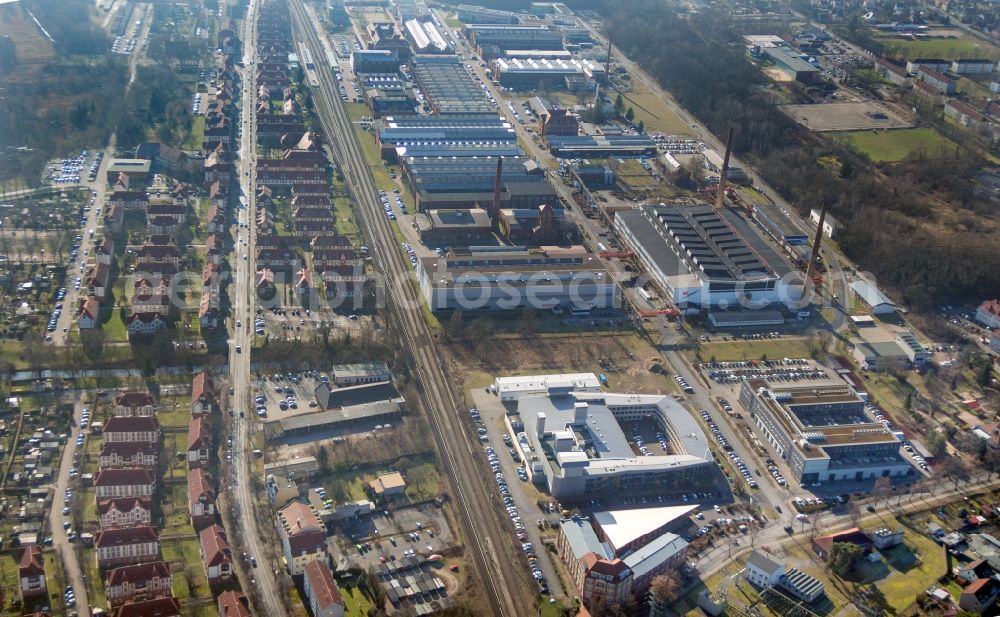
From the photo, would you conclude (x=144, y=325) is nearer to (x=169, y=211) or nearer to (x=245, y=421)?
(x=245, y=421)

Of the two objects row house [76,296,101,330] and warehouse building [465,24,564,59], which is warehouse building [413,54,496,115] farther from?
row house [76,296,101,330]

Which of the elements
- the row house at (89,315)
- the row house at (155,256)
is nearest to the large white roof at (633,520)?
the row house at (89,315)

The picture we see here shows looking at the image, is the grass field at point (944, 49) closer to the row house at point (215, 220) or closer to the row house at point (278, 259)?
the row house at point (278, 259)

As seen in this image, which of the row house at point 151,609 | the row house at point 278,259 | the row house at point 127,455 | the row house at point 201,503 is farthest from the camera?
the row house at point 278,259

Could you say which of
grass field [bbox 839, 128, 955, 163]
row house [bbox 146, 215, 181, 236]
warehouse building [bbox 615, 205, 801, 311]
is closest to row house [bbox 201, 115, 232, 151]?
row house [bbox 146, 215, 181, 236]

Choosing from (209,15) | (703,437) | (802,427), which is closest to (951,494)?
(802,427)

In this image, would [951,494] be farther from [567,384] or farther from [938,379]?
[567,384]
